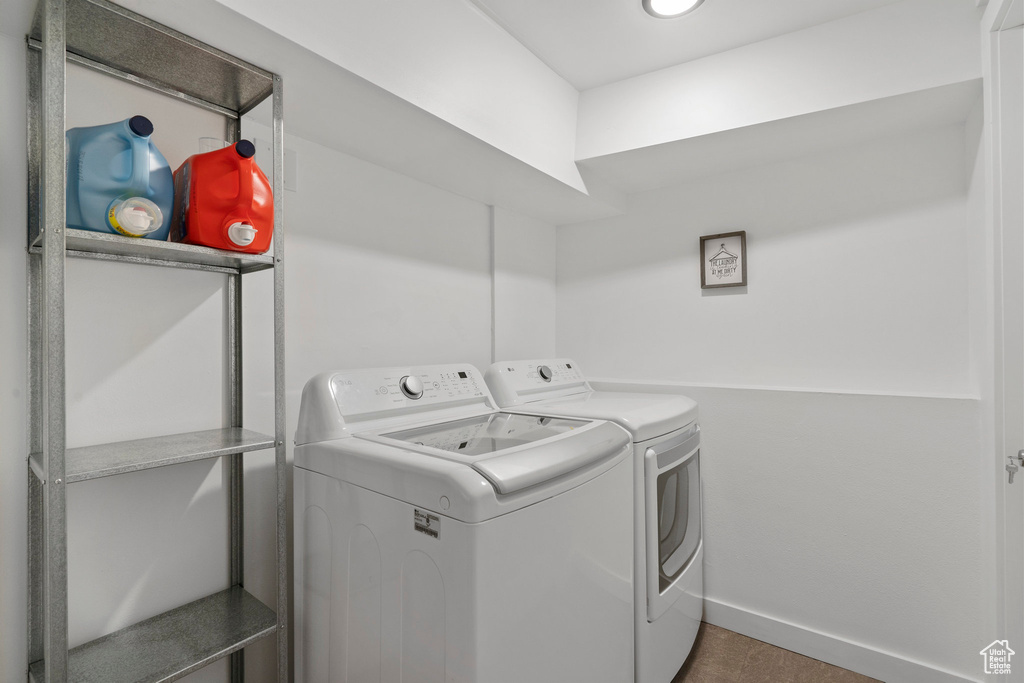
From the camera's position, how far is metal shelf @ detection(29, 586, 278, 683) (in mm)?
1120

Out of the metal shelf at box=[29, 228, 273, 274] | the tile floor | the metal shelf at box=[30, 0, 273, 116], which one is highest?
the metal shelf at box=[30, 0, 273, 116]

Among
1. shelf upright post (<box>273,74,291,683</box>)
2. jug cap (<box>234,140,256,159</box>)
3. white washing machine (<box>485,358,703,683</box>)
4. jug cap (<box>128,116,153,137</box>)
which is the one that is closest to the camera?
jug cap (<box>128,116,153,137</box>)

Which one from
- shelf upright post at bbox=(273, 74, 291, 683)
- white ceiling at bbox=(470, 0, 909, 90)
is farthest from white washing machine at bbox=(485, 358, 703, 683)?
white ceiling at bbox=(470, 0, 909, 90)

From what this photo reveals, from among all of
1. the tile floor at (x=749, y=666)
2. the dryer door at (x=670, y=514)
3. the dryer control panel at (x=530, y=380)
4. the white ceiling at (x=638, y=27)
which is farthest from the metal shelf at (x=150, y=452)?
the tile floor at (x=749, y=666)

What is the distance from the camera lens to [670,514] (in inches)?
71.4

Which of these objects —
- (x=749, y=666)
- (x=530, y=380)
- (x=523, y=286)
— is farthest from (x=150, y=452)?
(x=749, y=666)

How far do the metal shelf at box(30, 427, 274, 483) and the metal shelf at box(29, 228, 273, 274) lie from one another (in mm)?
455

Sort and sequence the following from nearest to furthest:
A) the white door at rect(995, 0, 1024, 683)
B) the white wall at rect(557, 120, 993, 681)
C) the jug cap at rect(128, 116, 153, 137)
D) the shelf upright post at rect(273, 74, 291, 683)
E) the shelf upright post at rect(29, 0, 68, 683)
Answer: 1. the shelf upright post at rect(29, 0, 68, 683)
2. the jug cap at rect(128, 116, 153, 137)
3. the shelf upright post at rect(273, 74, 291, 683)
4. the white door at rect(995, 0, 1024, 683)
5. the white wall at rect(557, 120, 993, 681)

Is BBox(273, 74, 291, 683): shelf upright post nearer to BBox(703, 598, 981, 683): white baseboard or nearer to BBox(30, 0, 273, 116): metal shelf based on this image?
BBox(30, 0, 273, 116): metal shelf

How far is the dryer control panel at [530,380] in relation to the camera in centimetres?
204

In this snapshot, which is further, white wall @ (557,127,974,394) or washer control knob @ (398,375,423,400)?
white wall @ (557,127,974,394)

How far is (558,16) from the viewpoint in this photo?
5.59ft

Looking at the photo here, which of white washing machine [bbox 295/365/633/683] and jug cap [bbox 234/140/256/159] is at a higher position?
jug cap [bbox 234/140/256/159]

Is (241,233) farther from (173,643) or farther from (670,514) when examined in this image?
(670,514)
